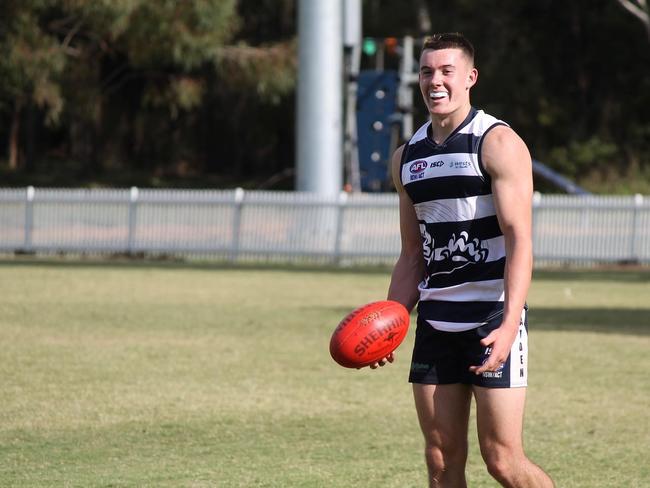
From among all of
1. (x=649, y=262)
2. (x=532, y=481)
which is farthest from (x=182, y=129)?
(x=532, y=481)

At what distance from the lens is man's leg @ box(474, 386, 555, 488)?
528cm

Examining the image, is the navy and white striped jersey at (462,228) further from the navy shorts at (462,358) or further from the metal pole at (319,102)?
the metal pole at (319,102)

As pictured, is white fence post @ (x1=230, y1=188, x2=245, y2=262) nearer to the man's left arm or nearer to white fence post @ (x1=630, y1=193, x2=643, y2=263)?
white fence post @ (x1=630, y1=193, x2=643, y2=263)

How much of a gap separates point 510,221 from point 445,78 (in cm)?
64

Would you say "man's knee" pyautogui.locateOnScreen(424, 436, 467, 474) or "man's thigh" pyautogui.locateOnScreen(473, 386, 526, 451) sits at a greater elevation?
"man's thigh" pyautogui.locateOnScreen(473, 386, 526, 451)

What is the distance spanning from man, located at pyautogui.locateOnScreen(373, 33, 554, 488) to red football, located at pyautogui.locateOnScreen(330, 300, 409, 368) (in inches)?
4.5

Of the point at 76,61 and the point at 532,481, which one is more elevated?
the point at 76,61

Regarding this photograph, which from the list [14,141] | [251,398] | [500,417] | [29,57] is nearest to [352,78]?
[29,57]

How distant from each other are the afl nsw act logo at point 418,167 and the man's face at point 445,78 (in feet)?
0.70

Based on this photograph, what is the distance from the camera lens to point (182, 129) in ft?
191

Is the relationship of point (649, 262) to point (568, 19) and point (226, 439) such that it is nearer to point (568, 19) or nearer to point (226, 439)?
point (226, 439)

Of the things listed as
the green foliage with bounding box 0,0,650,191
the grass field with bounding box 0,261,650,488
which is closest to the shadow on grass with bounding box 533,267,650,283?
the grass field with bounding box 0,261,650,488

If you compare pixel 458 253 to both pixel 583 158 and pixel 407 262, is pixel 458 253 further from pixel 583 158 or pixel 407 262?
pixel 583 158

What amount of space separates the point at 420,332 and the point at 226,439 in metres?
3.49
